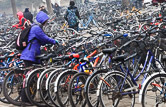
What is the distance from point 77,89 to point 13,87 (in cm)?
182

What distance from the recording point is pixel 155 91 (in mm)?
4582

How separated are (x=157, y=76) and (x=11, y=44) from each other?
5.92m

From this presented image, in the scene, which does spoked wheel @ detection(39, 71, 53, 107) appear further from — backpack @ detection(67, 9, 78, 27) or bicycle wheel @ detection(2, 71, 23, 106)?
backpack @ detection(67, 9, 78, 27)

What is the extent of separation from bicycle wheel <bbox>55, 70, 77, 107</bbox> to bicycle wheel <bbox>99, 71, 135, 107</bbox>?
800mm

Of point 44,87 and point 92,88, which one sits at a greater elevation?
point 92,88

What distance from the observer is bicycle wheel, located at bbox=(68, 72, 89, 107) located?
506cm

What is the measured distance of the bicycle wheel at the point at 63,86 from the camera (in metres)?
5.25

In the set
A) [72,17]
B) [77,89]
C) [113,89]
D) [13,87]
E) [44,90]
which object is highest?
[72,17]

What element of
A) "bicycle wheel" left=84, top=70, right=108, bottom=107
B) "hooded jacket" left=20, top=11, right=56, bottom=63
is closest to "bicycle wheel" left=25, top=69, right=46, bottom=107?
"hooded jacket" left=20, top=11, right=56, bottom=63

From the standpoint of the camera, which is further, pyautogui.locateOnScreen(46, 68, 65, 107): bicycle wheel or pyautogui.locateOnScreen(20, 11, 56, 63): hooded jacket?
pyautogui.locateOnScreen(20, 11, 56, 63): hooded jacket

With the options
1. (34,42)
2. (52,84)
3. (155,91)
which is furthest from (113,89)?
(34,42)

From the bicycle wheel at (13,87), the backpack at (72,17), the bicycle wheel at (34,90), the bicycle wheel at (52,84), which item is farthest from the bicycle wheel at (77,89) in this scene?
the backpack at (72,17)

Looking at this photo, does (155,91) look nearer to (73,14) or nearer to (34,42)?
(34,42)

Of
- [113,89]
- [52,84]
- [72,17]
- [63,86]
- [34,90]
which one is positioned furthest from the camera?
[72,17]
